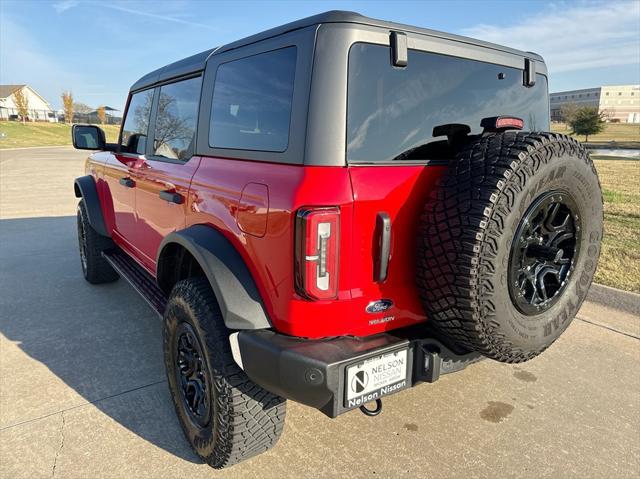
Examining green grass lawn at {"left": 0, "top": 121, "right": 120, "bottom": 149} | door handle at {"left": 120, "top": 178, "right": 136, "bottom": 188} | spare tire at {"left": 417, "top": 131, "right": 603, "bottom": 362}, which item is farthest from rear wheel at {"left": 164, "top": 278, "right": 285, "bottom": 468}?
green grass lawn at {"left": 0, "top": 121, "right": 120, "bottom": 149}

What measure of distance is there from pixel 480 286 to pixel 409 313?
0.38 metres

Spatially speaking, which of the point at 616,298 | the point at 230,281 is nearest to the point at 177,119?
the point at 230,281

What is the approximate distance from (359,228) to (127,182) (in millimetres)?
2364

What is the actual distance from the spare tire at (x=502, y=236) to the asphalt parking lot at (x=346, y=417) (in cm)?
67

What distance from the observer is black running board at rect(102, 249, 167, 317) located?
2941 mm

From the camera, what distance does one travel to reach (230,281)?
194 centimetres

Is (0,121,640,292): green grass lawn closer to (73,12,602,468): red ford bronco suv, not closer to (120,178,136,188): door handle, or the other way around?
(73,12,602,468): red ford bronco suv

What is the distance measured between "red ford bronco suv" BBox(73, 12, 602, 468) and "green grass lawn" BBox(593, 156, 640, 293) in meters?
2.73

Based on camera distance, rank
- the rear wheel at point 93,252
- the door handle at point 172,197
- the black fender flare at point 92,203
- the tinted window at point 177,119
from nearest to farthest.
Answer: the door handle at point 172,197
the tinted window at point 177,119
the black fender flare at point 92,203
the rear wheel at point 93,252

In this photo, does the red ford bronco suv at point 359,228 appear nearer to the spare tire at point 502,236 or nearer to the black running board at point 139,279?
the spare tire at point 502,236

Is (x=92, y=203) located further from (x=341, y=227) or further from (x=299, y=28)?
(x=341, y=227)

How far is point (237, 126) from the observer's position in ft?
7.25

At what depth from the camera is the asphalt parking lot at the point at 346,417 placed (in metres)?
2.25

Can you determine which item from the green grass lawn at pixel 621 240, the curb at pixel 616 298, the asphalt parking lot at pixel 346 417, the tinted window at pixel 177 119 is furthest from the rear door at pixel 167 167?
the green grass lawn at pixel 621 240
